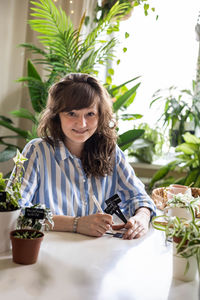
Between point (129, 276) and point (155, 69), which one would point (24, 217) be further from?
point (155, 69)

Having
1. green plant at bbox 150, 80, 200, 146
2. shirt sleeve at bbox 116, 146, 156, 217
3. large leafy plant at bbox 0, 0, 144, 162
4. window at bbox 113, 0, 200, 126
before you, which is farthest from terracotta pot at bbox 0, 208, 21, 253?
window at bbox 113, 0, 200, 126

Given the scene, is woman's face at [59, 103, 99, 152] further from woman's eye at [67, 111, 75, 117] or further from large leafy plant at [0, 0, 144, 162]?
large leafy plant at [0, 0, 144, 162]

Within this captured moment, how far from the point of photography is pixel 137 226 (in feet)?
5.01

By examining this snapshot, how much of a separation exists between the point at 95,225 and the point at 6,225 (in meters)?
0.38

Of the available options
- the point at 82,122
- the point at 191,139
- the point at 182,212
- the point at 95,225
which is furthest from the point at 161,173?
the point at 95,225

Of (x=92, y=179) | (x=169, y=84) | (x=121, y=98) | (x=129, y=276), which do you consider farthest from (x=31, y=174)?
(x=169, y=84)

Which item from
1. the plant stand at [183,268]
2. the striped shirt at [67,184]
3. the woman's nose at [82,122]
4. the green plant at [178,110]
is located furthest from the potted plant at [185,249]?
the green plant at [178,110]

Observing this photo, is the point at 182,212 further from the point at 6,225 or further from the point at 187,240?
the point at 6,225

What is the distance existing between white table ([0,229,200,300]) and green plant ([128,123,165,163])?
7.29 feet

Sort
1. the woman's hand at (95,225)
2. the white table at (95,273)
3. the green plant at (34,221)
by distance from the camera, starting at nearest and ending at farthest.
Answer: the white table at (95,273) → the green plant at (34,221) → the woman's hand at (95,225)

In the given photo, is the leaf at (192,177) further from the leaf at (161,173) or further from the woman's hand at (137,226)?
the woman's hand at (137,226)

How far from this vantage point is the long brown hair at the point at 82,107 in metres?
1.78

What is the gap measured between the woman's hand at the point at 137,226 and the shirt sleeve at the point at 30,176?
0.40 metres

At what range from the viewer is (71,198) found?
1.77 m
